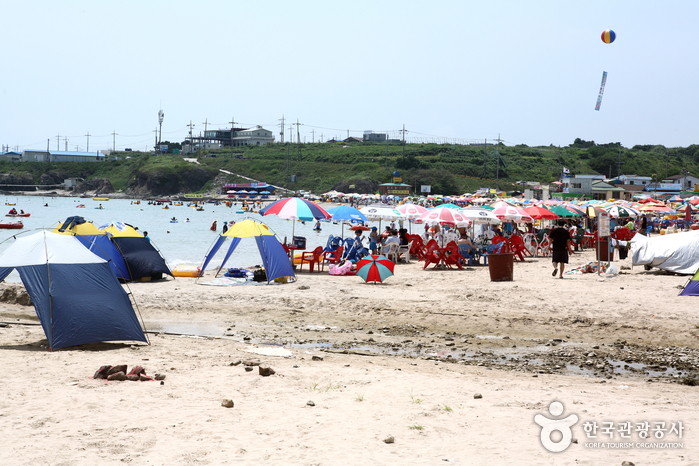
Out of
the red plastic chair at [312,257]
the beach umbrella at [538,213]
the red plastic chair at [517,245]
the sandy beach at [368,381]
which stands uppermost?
the beach umbrella at [538,213]

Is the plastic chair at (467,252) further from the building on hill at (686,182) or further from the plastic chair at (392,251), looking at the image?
the building on hill at (686,182)

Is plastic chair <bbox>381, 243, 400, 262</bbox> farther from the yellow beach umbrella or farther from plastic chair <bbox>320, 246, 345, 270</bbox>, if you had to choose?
the yellow beach umbrella

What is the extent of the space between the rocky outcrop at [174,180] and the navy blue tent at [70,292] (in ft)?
343

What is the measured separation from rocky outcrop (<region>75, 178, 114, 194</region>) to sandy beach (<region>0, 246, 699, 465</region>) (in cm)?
11363

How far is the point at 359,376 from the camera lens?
253 inches

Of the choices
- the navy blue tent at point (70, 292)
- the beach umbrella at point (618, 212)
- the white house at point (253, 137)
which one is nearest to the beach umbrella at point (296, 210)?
the navy blue tent at point (70, 292)

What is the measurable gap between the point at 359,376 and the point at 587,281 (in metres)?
8.29

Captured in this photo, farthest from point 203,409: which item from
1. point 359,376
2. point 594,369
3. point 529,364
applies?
point 594,369

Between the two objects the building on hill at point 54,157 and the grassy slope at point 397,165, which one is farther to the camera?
the building on hill at point 54,157

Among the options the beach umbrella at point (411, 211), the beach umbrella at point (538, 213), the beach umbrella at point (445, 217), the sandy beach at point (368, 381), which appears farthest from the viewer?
the beach umbrella at point (538, 213)

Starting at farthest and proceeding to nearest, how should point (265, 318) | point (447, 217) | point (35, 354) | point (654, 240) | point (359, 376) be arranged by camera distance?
point (447, 217) → point (654, 240) → point (265, 318) → point (35, 354) → point (359, 376)

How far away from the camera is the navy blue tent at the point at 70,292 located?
7.30 meters

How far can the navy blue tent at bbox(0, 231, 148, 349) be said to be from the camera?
7.30 metres

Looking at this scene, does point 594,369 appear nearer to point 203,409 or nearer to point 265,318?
point 203,409
